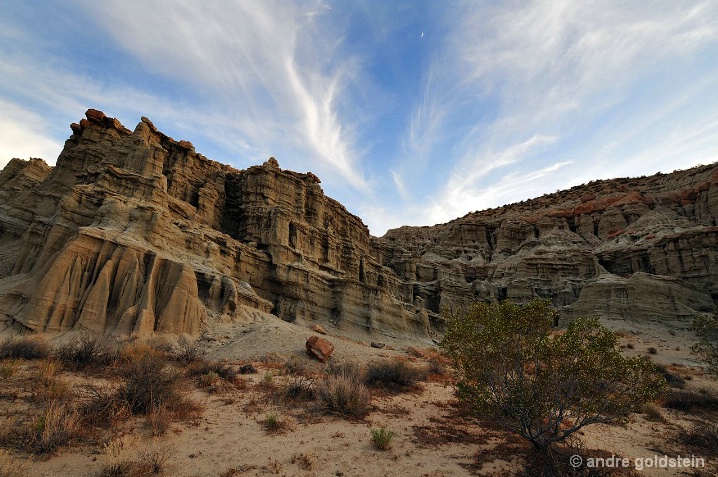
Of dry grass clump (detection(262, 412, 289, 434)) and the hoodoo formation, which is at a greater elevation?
the hoodoo formation

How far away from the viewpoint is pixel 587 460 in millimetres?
7031

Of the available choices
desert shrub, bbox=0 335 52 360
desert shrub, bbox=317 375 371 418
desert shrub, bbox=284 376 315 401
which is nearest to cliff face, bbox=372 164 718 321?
desert shrub, bbox=284 376 315 401

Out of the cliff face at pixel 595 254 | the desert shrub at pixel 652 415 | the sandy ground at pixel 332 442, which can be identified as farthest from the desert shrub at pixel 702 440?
the cliff face at pixel 595 254

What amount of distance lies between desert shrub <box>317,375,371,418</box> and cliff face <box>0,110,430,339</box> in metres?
14.3

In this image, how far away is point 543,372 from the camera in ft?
24.8

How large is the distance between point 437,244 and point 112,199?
69530 millimetres

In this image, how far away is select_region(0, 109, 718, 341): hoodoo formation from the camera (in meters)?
20.7

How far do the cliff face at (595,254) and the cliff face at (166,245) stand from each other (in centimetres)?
2140

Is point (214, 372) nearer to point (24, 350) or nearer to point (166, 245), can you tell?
point (24, 350)

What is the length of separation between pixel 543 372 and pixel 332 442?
17.9 feet

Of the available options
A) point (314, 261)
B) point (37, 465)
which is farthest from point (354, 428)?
point (314, 261)

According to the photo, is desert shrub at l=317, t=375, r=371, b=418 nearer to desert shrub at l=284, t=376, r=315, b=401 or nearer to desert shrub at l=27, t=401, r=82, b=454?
desert shrub at l=284, t=376, r=315, b=401

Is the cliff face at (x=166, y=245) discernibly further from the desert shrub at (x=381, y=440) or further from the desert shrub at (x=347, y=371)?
the desert shrub at (x=381, y=440)
